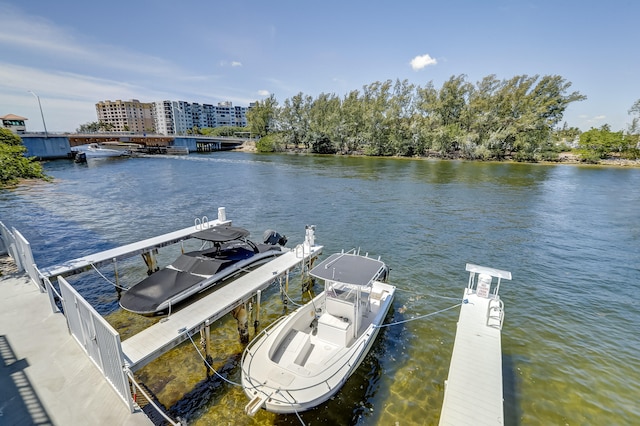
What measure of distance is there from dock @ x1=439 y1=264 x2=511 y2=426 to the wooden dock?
24.0 feet

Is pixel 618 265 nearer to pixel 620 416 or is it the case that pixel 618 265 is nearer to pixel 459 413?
pixel 620 416

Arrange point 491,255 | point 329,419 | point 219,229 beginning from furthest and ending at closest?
point 491,255, point 219,229, point 329,419

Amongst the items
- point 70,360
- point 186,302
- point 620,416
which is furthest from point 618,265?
point 70,360

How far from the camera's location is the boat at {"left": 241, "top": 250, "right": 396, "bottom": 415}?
736cm

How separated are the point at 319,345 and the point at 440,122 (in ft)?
295

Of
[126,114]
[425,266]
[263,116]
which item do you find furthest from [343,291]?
[126,114]

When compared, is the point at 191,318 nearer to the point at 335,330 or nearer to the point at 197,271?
the point at 197,271

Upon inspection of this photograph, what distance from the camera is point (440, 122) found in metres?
85.6

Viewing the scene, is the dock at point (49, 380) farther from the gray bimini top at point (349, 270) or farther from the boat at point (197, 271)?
the gray bimini top at point (349, 270)

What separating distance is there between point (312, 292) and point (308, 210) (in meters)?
14.9

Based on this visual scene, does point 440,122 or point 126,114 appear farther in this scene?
point 126,114

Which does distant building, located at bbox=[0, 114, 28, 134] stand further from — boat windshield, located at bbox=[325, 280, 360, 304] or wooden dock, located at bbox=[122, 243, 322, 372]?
boat windshield, located at bbox=[325, 280, 360, 304]

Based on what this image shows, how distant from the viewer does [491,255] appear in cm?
1942

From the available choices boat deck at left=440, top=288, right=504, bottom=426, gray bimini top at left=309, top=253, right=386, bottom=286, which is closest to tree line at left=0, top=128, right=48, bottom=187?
gray bimini top at left=309, top=253, right=386, bottom=286
